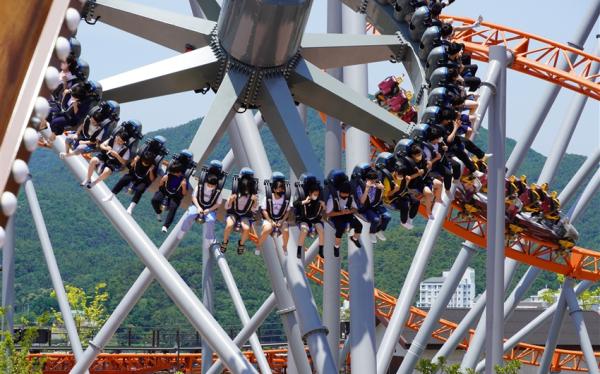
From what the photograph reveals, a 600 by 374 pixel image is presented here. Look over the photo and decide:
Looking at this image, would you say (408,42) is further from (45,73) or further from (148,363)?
(148,363)

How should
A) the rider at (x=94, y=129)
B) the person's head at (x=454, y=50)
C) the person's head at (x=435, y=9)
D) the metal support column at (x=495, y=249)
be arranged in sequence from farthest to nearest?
1. the metal support column at (x=495, y=249)
2. the person's head at (x=435, y=9)
3. the person's head at (x=454, y=50)
4. the rider at (x=94, y=129)

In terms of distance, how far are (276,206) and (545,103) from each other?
8.06 metres

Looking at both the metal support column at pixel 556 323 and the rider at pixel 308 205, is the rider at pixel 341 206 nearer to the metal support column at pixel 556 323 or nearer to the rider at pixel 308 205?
the rider at pixel 308 205

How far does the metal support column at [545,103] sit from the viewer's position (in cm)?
1445

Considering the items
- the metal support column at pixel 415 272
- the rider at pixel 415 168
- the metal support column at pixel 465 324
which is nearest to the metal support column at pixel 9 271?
the metal support column at pixel 415 272

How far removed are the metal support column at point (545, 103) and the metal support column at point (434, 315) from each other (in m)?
1.34

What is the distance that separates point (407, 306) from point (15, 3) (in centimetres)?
842

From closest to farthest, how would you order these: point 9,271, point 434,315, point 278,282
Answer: point 278,282
point 434,315
point 9,271

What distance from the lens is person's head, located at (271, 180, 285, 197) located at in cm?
774

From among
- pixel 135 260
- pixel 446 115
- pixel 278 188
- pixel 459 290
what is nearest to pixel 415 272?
pixel 446 115

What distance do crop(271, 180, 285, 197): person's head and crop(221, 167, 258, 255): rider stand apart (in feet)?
0.43

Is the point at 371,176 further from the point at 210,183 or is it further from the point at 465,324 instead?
the point at 465,324

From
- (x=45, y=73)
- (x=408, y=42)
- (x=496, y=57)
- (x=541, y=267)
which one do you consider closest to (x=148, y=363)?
(x=541, y=267)

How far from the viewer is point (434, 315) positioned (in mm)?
13664
